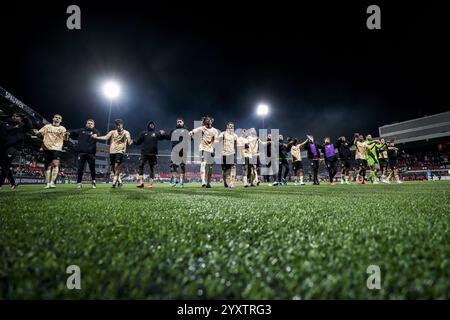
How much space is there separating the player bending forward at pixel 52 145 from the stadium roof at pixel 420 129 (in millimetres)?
67465

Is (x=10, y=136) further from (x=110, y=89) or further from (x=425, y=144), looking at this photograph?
(x=425, y=144)

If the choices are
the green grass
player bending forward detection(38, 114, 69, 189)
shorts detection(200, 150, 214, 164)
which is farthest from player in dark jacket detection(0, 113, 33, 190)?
the green grass

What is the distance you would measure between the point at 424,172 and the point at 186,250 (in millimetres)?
45338

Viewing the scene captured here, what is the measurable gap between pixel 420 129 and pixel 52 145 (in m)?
74.4

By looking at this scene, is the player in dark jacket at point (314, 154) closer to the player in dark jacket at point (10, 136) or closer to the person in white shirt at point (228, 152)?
the person in white shirt at point (228, 152)

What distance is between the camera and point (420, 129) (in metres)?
58.8

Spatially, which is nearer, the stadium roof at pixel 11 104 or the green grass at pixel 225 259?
the green grass at pixel 225 259

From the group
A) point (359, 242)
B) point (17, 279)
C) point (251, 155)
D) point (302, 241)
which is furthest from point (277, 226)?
point (251, 155)

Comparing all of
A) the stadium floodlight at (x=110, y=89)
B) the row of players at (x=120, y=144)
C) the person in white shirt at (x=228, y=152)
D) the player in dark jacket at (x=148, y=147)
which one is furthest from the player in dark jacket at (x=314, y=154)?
the stadium floodlight at (x=110, y=89)

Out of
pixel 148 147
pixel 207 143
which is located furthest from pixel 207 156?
pixel 148 147

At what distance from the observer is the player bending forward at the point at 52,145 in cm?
758

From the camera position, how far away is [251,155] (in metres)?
9.78

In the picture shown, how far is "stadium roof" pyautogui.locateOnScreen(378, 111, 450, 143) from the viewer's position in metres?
55.2
